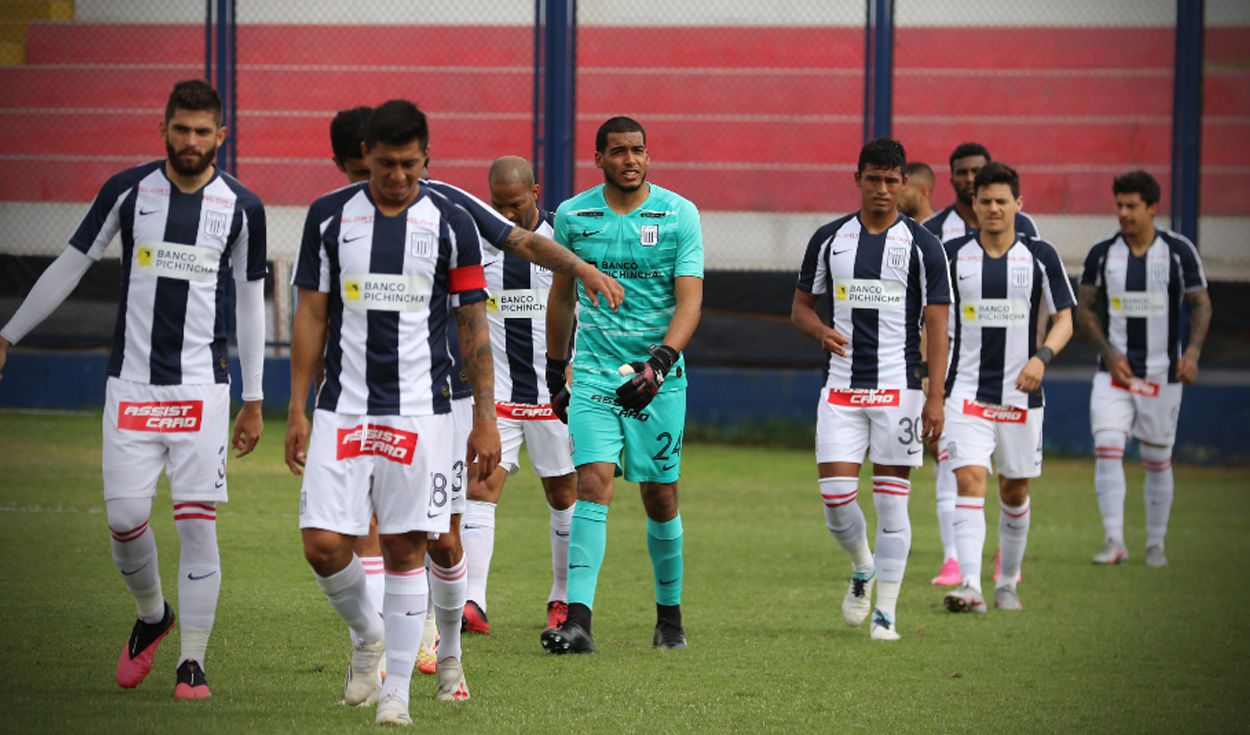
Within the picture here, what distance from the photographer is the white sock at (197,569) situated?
577 cm

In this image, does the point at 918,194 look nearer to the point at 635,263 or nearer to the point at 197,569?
the point at 635,263

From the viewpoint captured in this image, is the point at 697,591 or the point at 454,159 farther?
the point at 454,159

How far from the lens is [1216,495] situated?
13484mm

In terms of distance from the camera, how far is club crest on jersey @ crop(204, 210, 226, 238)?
579cm

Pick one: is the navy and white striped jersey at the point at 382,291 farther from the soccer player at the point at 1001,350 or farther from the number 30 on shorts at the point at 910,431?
the soccer player at the point at 1001,350

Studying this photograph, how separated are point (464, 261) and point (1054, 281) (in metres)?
4.05

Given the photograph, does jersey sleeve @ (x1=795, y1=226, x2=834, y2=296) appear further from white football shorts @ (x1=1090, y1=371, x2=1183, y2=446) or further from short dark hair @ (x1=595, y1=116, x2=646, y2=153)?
white football shorts @ (x1=1090, y1=371, x2=1183, y2=446)

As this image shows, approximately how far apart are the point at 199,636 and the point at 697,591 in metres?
3.32

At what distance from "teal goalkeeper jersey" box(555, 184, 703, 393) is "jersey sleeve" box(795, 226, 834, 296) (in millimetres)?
1018

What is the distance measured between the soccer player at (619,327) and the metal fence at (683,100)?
9.05 meters

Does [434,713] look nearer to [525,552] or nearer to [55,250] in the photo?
[525,552]

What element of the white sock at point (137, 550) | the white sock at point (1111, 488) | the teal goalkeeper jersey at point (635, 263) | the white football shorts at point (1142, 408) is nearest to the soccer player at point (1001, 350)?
the white sock at point (1111, 488)

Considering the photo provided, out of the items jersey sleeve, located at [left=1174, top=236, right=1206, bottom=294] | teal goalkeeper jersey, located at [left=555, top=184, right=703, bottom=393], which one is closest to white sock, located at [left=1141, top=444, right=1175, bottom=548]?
jersey sleeve, located at [left=1174, top=236, right=1206, bottom=294]

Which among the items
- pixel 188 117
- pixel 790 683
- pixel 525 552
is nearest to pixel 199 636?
pixel 188 117
